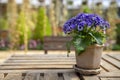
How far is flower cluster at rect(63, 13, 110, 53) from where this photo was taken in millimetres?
1925

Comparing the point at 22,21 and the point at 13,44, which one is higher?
the point at 22,21

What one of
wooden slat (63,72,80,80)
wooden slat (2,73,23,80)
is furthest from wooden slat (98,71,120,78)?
Answer: wooden slat (2,73,23,80)

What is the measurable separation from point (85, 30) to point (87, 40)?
0.26 feet

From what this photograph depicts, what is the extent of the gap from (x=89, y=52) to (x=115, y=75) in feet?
0.82

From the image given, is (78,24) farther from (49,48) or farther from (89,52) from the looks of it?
(49,48)

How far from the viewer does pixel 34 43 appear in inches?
321

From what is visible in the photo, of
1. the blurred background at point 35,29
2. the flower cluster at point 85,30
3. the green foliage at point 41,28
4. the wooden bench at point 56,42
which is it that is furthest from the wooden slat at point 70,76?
the green foliage at point 41,28

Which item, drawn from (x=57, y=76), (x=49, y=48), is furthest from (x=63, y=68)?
(x=49, y=48)

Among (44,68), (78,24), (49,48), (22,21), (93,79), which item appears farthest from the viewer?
(22,21)

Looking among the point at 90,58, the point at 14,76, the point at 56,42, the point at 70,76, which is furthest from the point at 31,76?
the point at 56,42

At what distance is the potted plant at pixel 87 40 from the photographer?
1.93 metres

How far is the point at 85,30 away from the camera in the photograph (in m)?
1.96

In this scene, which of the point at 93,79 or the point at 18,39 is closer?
the point at 93,79

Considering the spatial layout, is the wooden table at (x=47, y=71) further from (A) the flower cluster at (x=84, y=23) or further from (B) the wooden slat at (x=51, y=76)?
(A) the flower cluster at (x=84, y=23)
